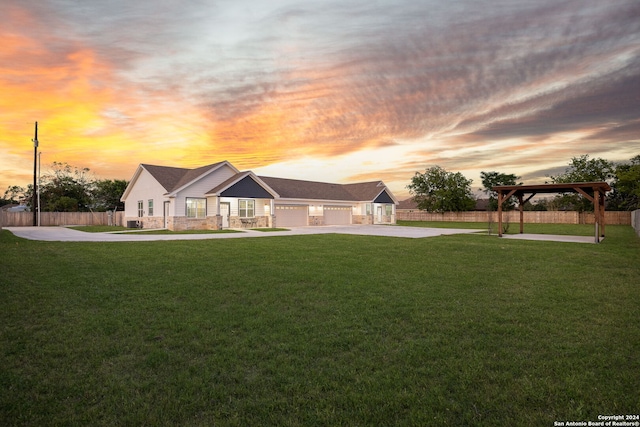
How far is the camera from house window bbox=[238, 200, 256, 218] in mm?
31158

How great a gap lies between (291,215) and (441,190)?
92.1 ft

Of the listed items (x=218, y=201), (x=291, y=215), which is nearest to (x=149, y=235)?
(x=218, y=201)

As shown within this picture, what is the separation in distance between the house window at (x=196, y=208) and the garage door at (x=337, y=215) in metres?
14.4

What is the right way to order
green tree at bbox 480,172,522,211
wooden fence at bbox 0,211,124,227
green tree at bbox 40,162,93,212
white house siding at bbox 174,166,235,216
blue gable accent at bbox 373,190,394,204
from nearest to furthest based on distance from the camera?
white house siding at bbox 174,166,235,216 → wooden fence at bbox 0,211,124,227 → blue gable accent at bbox 373,190,394,204 → green tree at bbox 40,162,93,212 → green tree at bbox 480,172,522,211

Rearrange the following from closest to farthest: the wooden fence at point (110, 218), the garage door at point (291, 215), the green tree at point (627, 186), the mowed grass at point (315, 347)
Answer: the mowed grass at point (315, 347) → the garage door at point (291, 215) → the wooden fence at point (110, 218) → the green tree at point (627, 186)

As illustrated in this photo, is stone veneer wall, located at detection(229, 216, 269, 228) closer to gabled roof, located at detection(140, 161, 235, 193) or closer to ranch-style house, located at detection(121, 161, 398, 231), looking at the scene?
ranch-style house, located at detection(121, 161, 398, 231)

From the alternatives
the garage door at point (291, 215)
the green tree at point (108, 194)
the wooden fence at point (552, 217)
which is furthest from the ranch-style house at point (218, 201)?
the wooden fence at point (552, 217)

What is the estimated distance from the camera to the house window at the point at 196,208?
2909 cm

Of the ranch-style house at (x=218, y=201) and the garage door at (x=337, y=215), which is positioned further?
the garage door at (x=337, y=215)

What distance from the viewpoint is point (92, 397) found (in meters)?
3.26

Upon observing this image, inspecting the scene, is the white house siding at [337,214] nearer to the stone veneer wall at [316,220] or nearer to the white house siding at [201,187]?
the stone veneer wall at [316,220]

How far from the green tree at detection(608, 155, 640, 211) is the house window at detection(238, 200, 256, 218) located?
40114mm

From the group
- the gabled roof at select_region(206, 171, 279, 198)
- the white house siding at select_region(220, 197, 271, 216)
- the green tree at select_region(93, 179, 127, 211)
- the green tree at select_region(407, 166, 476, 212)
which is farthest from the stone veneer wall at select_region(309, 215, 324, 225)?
the green tree at select_region(93, 179, 127, 211)

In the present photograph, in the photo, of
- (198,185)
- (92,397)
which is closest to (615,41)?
(92,397)
